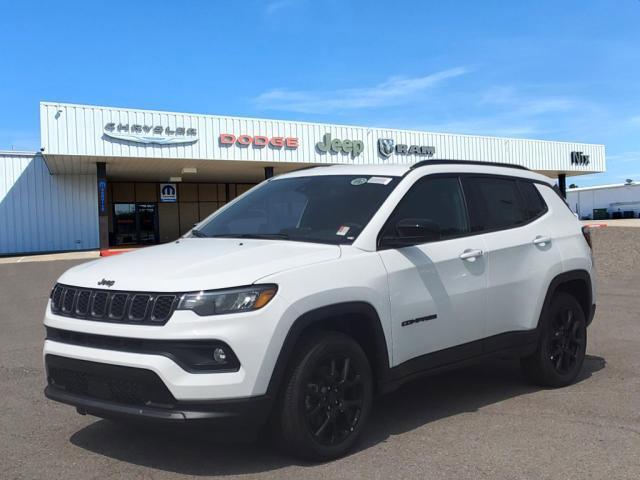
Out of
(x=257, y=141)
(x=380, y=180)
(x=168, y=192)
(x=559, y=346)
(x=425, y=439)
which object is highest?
(x=257, y=141)

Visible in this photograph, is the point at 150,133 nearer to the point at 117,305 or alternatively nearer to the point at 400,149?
the point at 400,149

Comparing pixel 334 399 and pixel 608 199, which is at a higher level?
pixel 608 199

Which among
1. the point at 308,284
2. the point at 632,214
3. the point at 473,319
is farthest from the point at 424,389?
the point at 632,214

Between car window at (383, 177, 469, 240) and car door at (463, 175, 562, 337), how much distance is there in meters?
0.11

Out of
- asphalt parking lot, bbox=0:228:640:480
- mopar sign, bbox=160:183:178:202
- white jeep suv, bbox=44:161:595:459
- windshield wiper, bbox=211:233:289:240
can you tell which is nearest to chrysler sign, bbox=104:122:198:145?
mopar sign, bbox=160:183:178:202

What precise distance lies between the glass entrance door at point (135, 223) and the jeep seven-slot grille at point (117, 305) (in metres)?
34.8

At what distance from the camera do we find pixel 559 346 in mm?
5750

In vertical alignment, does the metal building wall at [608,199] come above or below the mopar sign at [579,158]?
below

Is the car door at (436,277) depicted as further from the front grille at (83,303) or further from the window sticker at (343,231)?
the front grille at (83,303)

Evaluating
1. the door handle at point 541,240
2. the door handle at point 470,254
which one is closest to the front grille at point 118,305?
the door handle at point 470,254

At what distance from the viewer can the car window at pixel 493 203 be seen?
5234 millimetres

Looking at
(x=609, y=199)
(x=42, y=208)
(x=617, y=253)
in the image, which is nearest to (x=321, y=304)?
(x=617, y=253)

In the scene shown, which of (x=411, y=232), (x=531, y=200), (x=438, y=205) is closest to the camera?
(x=411, y=232)

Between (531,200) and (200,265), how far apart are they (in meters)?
3.38
